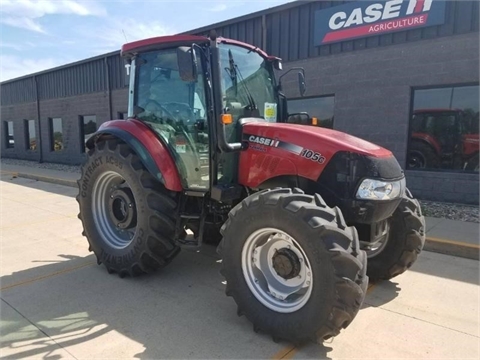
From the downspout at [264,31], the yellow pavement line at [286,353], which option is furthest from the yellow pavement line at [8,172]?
the yellow pavement line at [286,353]

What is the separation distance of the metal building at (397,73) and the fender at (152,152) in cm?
548

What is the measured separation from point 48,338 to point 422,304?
3.19 metres

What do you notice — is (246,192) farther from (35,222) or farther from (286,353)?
(35,222)

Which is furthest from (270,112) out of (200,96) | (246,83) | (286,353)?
(286,353)

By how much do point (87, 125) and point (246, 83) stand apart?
13.6 metres

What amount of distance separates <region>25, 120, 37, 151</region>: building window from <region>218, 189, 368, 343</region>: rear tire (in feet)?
62.9

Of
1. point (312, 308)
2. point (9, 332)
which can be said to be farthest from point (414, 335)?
point (9, 332)

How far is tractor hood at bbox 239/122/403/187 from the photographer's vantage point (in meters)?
2.92

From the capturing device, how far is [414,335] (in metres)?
2.77

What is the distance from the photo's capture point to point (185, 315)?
305 centimetres

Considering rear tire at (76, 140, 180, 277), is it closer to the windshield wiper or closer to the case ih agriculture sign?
the windshield wiper

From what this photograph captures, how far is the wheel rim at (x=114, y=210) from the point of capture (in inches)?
153

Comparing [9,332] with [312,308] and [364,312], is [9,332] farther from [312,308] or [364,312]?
[364,312]

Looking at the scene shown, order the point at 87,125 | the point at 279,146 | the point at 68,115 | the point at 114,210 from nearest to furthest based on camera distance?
1. the point at 279,146
2. the point at 114,210
3. the point at 87,125
4. the point at 68,115
